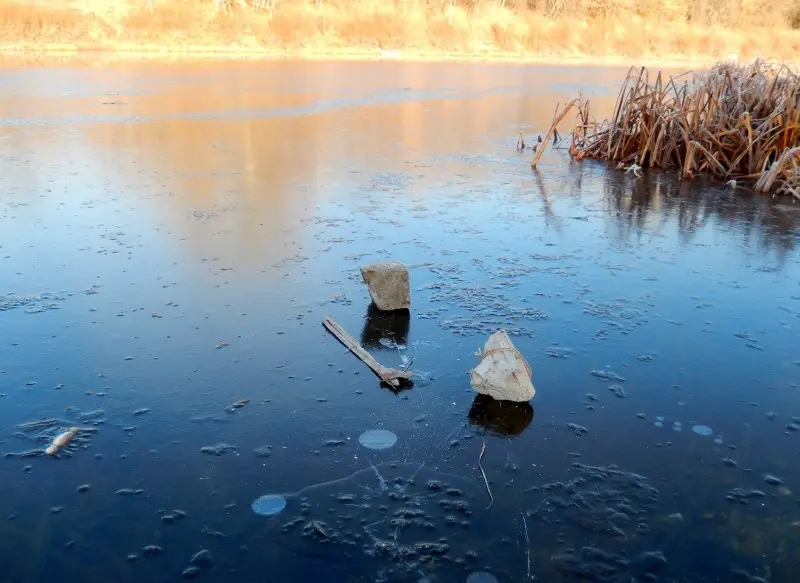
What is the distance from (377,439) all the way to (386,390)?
541mm

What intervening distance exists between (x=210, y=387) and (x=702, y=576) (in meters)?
2.87

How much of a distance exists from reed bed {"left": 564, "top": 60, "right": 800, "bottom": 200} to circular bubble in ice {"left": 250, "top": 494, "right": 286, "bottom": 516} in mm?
8509

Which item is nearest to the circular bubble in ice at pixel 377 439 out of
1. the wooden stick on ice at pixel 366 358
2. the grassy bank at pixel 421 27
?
the wooden stick on ice at pixel 366 358

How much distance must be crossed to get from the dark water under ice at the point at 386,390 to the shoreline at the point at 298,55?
2433 cm

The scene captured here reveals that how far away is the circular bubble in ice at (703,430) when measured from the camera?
397cm

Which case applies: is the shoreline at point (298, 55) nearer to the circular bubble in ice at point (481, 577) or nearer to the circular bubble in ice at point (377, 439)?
the circular bubble in ice at point (377, 439)

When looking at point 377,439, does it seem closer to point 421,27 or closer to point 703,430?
point 703,430

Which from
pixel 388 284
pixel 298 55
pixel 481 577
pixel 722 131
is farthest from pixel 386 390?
pixel 298 55

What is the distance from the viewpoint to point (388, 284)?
525cm

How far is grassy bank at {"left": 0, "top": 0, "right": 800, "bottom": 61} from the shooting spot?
37.9 m

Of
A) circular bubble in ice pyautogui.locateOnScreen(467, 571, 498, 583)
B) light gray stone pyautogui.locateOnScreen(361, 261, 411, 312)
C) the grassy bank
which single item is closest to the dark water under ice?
circular bubble in ice pyautogui.locateOnScreen(467, 571, 498, 583)

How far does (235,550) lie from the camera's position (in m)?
3.03

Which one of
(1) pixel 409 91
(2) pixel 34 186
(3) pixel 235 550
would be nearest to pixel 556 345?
(3) pixel 235 550

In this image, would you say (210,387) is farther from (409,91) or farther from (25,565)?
(409,91)
